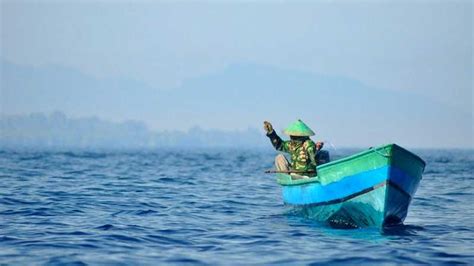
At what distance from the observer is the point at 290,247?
47.0 feet

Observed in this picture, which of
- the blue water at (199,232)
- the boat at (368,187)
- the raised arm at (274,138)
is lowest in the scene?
the blue water at (199,232)

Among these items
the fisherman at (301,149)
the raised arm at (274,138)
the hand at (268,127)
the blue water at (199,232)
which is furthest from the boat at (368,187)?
the hand at (268,127)

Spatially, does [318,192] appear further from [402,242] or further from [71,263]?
[71,263]

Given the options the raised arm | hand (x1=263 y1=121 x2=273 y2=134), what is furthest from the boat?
hand (x1=263 y1=121 x2=273 y2=134)

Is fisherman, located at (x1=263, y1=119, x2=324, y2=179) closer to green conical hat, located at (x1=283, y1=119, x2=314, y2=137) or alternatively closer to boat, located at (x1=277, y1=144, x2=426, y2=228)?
green conical hat, located at (x1=283, y1=119, x2=314, y2=137)

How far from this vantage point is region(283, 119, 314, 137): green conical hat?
1958 centimetres

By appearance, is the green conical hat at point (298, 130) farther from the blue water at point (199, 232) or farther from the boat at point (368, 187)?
the blue water at point (199, 232)

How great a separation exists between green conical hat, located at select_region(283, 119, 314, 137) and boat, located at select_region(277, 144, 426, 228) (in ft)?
6.27

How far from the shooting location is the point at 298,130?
19.6m

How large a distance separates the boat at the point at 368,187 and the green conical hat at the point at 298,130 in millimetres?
1910

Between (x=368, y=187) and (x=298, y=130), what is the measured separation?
374cm

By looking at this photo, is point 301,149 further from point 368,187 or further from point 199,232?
point 199,232

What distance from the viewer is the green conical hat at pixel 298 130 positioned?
1958cm

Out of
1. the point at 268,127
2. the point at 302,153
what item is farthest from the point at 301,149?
the point at 268,127
